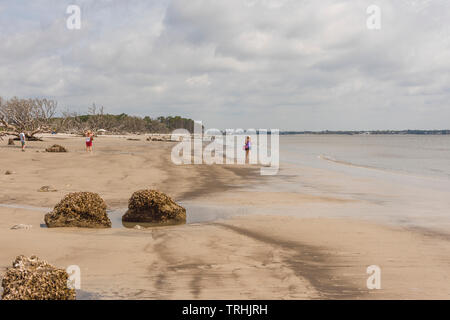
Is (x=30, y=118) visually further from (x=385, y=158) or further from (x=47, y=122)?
(x=385, y=158)

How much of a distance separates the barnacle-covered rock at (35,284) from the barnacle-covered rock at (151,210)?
468 cm

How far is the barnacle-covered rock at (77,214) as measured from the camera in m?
8.14

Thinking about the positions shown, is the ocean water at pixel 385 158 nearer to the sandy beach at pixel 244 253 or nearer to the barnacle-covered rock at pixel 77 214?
the sandy beach at pixel 244 253

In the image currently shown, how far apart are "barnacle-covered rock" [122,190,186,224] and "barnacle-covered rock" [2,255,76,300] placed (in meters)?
4.68

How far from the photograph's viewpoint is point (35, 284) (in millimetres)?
4148

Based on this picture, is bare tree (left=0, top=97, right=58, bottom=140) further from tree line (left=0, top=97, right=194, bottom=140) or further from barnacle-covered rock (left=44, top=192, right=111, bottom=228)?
barnacle-covered rock (left=44, top=192, right=111, bottom=228)

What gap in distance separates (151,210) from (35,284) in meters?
4.99

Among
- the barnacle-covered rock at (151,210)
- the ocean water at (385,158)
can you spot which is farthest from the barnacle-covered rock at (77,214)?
the ocean water at (385,158)

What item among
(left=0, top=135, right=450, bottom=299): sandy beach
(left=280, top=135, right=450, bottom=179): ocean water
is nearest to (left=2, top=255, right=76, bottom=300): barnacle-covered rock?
(left=0, top=135, right=450, bottom=299): sandy beach

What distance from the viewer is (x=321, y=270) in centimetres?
562

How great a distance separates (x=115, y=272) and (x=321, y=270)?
120 inches

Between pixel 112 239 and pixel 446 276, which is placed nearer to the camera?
pixel 446 276
